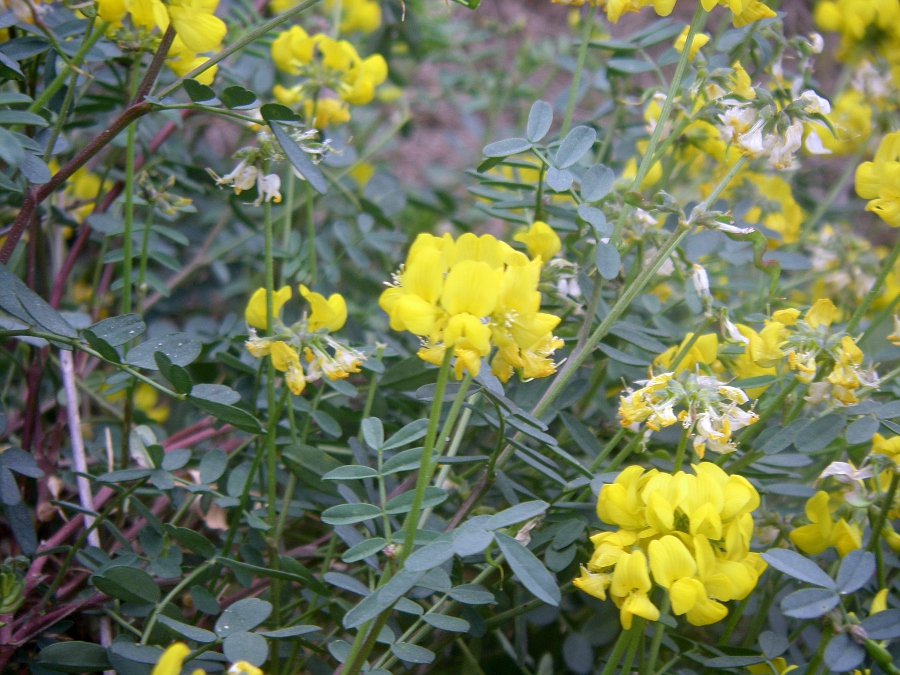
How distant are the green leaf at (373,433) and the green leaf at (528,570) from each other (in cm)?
19

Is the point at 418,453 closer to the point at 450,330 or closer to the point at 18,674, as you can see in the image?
the point at 450,330

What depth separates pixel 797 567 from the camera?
2.24 ft

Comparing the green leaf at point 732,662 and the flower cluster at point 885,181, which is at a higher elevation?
the flower cluster at point 885,181

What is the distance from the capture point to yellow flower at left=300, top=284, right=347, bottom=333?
76cm

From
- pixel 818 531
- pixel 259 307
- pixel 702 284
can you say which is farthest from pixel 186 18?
pixel 818 531

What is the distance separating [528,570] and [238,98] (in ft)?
1.72

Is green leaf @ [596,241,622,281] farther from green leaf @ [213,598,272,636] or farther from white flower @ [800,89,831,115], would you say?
green leaf @ [213,598,272,636]

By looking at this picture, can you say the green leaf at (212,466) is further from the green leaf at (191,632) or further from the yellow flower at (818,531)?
the yellow flower at (818,531)

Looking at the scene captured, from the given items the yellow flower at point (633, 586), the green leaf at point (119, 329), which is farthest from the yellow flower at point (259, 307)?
the yellow flower at point (633, 586)

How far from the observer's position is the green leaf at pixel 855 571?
679 mm

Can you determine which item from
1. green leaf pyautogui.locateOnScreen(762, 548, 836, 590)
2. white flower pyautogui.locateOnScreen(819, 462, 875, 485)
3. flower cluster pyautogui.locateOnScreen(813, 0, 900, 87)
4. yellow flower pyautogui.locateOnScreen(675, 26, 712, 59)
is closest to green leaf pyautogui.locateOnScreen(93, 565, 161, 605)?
green leaf pyautogui.locateOnScreen(762, 548, 836, 590)

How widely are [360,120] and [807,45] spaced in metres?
1.16

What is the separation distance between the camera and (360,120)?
1.85m

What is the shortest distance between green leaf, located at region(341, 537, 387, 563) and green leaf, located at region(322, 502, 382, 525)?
23mm
